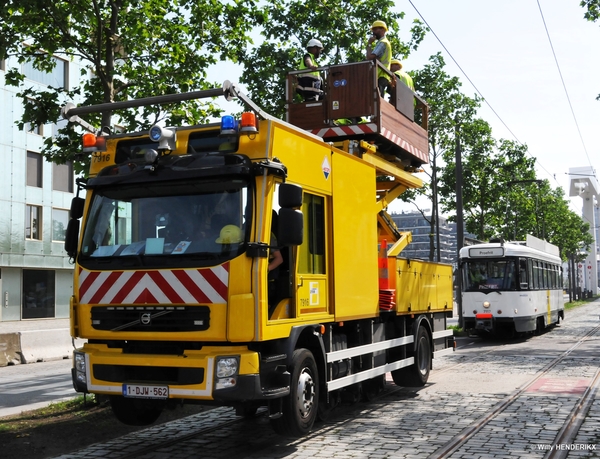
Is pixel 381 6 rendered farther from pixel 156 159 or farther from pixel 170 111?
pixel 156 159

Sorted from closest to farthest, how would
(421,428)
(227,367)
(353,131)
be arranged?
(227,367)
(421,428)
(353,131)

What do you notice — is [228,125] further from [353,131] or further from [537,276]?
[537,276]

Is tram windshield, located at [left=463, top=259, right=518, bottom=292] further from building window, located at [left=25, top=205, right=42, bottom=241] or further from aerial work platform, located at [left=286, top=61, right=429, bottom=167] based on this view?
building window, located at [left=25, top=205, right=42, bottom=241]

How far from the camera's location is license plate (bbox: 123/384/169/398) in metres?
6.69

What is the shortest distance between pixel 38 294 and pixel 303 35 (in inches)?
942

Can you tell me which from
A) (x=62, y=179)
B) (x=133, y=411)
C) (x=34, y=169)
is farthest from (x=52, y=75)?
(x=133, y=411)

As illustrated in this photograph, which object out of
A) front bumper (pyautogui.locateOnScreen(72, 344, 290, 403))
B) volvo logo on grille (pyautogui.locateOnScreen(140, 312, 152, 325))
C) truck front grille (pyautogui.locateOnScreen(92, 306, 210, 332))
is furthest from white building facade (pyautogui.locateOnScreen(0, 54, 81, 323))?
volvo logo on grille (pyautogui.locateOnScreen(140, 312, 152, 325))

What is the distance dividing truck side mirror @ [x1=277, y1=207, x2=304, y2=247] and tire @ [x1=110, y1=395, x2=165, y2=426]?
2.21m

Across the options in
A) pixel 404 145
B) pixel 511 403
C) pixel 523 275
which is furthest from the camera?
pixel 523 275

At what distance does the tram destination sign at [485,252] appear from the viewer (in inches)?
846

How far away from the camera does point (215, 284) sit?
21.9 ft

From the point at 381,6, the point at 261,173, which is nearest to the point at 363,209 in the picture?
the point at 261,173

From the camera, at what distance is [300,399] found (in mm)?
7277

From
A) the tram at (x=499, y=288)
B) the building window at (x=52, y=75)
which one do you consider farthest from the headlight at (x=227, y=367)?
the building window at (x=52, y=75)
